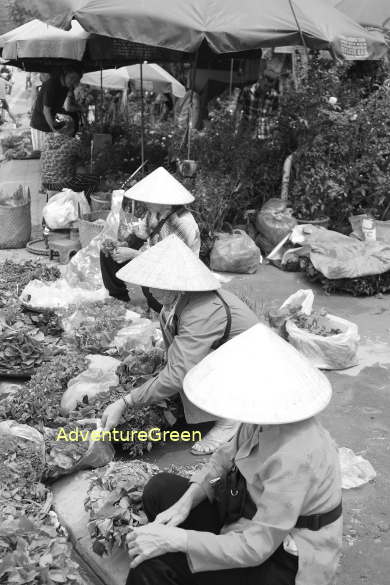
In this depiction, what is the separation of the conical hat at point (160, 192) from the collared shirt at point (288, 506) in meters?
2.88

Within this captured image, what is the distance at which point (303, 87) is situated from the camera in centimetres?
722

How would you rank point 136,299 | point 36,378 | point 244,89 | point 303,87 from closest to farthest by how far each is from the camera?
point 36,378, point 136,299, point 303,87, point 244,89

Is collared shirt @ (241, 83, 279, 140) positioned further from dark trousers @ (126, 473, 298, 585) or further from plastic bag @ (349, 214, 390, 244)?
dark trousers @ (126, 473, 298, 585)

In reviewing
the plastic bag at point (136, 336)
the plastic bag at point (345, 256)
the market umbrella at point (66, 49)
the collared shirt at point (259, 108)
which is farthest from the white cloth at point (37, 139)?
the plastic bag at point (136, 336)

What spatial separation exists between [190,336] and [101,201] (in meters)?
4.46

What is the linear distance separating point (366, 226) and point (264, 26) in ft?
7.56

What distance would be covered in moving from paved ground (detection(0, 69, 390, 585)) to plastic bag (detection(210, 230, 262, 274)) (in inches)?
6.6

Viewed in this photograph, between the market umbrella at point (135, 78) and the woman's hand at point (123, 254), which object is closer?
the woman's hand at point (123, 254)

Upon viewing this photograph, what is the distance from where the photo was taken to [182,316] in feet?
9.96

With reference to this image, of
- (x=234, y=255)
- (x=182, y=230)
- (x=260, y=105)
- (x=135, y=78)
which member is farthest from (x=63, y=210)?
(x=135, y=78)

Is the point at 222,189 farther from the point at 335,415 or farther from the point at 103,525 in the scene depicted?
the point at 103,525

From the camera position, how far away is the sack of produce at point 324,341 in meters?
4.41

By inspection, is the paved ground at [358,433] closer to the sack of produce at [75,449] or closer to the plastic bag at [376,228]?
the sack of produce at [75,449]

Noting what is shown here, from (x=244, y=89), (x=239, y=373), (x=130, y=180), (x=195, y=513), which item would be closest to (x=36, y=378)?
(x=195, y=513)
